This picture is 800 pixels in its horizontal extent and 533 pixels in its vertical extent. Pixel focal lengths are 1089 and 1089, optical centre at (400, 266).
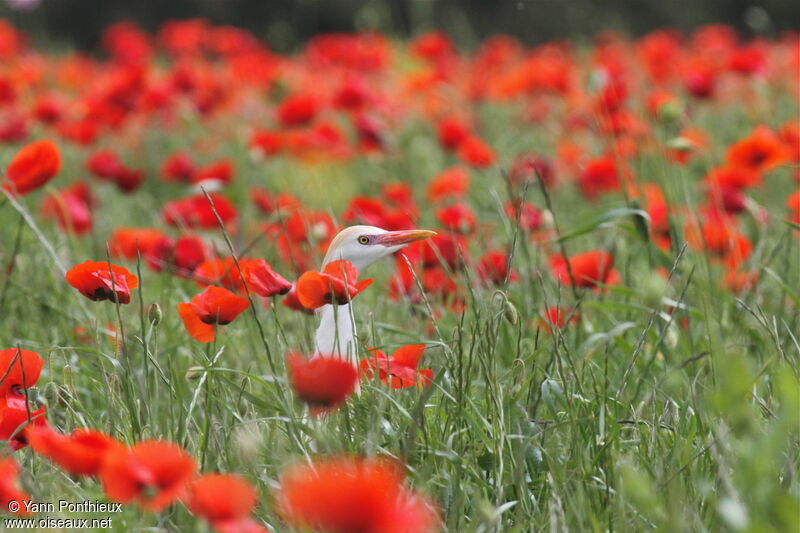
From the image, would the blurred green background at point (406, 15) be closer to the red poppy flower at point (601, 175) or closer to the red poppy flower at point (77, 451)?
the red poppy flower at point (601, 175)

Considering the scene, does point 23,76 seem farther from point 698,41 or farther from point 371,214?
point 698,41

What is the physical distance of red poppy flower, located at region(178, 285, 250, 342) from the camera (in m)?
1.30

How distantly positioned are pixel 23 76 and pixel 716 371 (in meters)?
3.28

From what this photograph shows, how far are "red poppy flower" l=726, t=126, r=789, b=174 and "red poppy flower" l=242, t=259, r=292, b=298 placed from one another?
1478mm

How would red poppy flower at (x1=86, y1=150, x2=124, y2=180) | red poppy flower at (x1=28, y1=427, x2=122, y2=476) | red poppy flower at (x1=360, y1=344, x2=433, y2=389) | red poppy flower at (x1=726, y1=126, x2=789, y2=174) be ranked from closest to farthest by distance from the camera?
red poppy flower at (x1=28, y1=427, x2=122, y2=476)
red poppy flower at (x1=360, y1=344, x2=433, y2=389)
red poppy flower at (x1=726, y1=126, x2=789, y2=174)
red poppy flower at (x1=86, y1=150, x2=124, y2=180)

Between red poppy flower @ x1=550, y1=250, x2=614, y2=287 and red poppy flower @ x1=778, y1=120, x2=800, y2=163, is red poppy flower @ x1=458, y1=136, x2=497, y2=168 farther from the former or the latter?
red poppy flower @ x1=550, y1=250, x2=614, y2=287

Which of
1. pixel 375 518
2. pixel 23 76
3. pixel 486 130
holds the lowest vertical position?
pixel 486 130

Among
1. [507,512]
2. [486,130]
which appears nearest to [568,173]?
[486,130]

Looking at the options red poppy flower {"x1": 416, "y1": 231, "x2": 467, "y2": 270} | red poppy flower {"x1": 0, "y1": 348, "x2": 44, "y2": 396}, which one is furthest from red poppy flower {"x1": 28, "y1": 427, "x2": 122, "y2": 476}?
red poppy flower {"x1": 416, "y1": 231, "x2": 467, "y2": 270}

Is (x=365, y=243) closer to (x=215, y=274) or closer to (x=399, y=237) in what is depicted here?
(x=399, y=237)

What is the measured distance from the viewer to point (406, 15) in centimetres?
942

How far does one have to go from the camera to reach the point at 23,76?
403cm

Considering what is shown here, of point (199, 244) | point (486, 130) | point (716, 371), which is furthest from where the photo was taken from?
point (486, 130)

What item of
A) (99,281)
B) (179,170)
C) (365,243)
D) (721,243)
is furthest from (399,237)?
(179,170)
